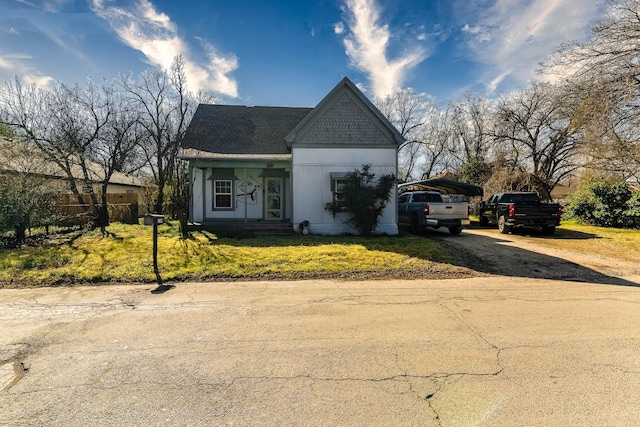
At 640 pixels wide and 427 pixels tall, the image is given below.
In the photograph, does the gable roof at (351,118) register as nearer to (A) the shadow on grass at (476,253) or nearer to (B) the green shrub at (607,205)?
(A) the shadow on grass at (476,253)

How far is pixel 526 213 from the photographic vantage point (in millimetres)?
14719

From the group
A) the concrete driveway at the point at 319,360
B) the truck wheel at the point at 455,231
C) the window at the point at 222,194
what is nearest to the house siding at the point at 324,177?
the truck wheel at the point at 455,231

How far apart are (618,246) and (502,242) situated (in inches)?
154

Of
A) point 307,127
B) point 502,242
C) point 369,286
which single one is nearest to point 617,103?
point 502,242

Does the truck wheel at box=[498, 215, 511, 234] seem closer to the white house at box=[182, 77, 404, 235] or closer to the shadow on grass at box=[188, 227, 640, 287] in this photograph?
the shadow on grass at box=[188, 227, 640, 287]

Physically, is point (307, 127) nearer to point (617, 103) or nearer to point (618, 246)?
point (618, 246)

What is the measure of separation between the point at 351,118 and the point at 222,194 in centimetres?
740

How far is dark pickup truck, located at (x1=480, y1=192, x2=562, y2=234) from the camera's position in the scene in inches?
576

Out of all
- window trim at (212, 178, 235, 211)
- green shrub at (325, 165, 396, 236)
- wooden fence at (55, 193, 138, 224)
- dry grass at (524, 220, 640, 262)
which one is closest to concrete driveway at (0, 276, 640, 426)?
dry grass at (524, 220, 640, 262)

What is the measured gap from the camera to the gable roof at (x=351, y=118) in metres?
14.0

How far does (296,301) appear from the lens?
5.88m

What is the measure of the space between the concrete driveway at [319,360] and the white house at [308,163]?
8.37 m

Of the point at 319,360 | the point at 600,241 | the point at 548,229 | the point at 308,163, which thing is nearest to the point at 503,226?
the point at 548,229

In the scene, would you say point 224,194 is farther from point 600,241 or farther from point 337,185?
point 600,241
